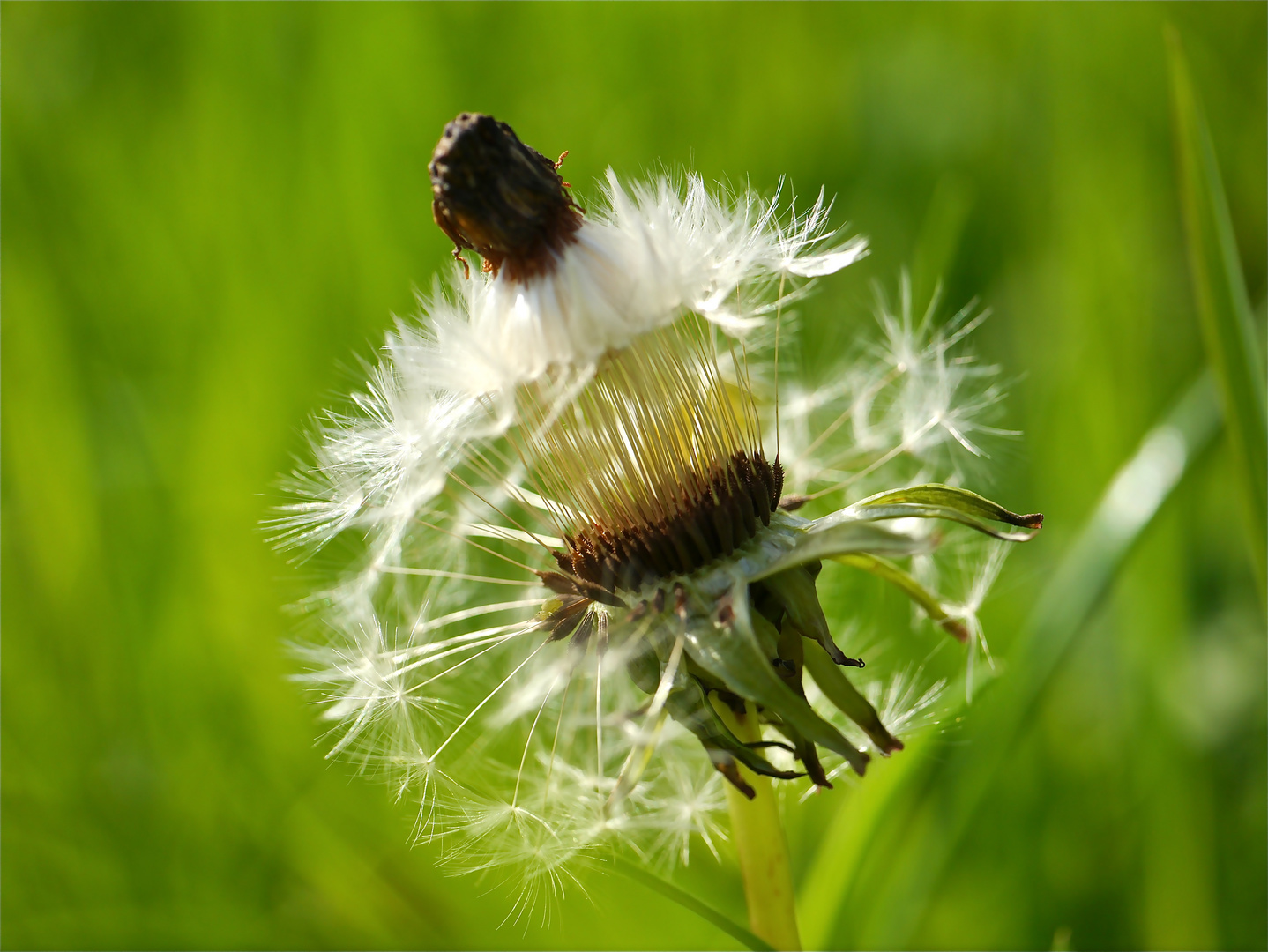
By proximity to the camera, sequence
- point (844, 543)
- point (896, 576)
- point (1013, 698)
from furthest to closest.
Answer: point (1013, 698) < point (896, 576) < point (844, 543)

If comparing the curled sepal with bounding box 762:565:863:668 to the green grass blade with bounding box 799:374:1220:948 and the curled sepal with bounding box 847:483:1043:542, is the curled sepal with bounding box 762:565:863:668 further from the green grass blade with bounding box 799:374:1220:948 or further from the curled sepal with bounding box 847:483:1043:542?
the green grass blade with bounding box 799:374:1220:948

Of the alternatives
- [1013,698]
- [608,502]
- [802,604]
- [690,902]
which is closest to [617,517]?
[608,502]

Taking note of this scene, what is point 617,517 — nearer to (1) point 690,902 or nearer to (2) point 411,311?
(1) point 690,902

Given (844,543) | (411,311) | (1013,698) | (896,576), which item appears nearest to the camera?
(844,543)

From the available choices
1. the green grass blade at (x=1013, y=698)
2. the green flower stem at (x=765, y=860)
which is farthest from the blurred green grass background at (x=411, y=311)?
the green flower stem at (x=765, y=860)

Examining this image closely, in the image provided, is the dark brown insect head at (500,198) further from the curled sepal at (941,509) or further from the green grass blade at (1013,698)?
the green grass blade at (1013,698)

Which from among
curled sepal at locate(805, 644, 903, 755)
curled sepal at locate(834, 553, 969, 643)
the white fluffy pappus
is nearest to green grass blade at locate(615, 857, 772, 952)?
the white fluffy pappus
